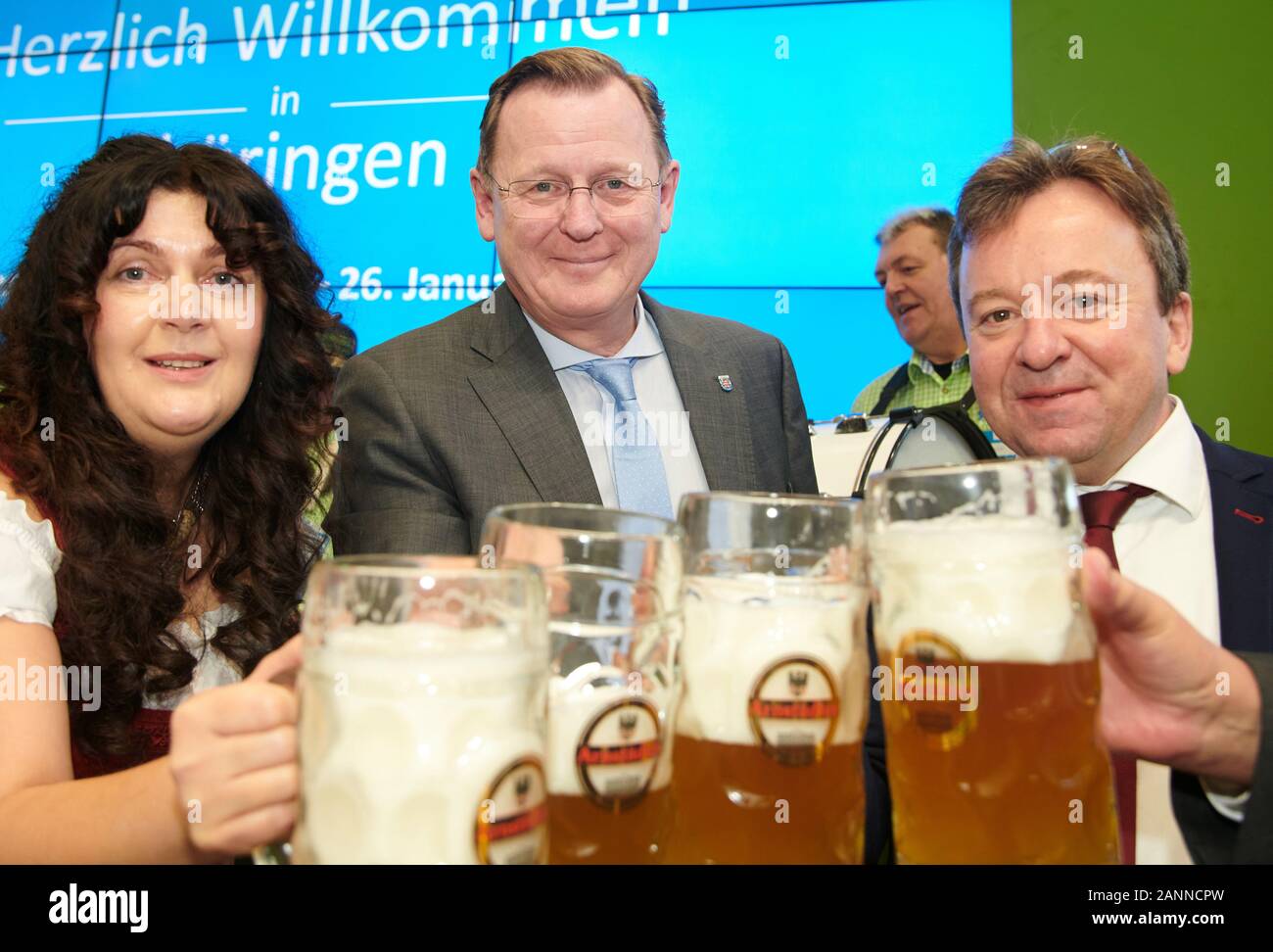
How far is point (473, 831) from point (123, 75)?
5.43m

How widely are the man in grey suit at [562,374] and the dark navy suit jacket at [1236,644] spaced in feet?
2.47

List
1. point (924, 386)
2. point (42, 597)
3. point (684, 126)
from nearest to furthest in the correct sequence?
point (42, 597)
point (924, 386)
point (684, 126)

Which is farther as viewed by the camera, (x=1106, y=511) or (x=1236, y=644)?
(x=1106, y=511)

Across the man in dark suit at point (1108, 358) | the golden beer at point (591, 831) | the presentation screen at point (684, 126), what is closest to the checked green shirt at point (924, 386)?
the presentation screen at point (684, 126)

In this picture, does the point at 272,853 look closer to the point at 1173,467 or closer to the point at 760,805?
the point at 760,805

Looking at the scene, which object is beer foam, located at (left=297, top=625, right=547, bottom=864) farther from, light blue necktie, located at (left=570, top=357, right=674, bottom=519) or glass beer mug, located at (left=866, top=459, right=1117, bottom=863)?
light blue necktie, located at (left=570, top=357, right=674, bottom=519)

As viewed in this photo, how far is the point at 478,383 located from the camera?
6.40ft

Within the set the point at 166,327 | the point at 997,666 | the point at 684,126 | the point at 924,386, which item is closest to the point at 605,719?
the point at 997,666

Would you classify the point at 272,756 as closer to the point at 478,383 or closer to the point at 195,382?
the point at 195,382

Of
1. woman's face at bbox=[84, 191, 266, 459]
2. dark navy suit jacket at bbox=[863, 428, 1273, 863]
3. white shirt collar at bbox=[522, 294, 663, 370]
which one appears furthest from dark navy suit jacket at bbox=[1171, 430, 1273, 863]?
woman's face at bbox=[84, 191, 266, 459]

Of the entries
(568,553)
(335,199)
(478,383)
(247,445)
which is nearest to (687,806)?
(568,553)

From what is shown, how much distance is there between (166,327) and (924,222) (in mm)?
3307

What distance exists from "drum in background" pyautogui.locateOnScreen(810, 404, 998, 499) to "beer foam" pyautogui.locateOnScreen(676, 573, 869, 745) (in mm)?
991

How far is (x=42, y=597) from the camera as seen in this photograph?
1104mm
